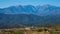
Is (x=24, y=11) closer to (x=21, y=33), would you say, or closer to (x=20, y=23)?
(x=20, y=23)

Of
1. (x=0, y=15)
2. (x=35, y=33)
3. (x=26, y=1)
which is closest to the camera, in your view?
(x=35, y=33)

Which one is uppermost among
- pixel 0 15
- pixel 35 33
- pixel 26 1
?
pixel 26 1

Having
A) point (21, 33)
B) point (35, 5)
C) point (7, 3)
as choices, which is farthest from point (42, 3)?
point (21, 33)

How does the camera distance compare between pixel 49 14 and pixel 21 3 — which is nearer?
pixel 21 3

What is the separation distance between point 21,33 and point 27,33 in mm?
647

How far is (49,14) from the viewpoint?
24.7m

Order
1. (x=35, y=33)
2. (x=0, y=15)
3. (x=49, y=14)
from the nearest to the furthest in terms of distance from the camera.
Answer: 1. (x=35, y=33)
2. (x=0, y=15)
3. (x=49, y=14)

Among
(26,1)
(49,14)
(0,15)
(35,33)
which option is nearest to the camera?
(35,33)

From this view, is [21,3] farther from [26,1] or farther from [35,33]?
[35,33]

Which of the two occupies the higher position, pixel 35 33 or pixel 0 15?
pixel 0 15

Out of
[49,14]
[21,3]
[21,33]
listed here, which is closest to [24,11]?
[21,3]

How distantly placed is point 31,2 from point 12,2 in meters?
2.22

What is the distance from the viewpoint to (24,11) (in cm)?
2308

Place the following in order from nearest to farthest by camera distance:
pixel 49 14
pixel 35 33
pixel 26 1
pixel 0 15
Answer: pixel 35 33, pixel 26 1, pixel 0 15, pixel 49 14
